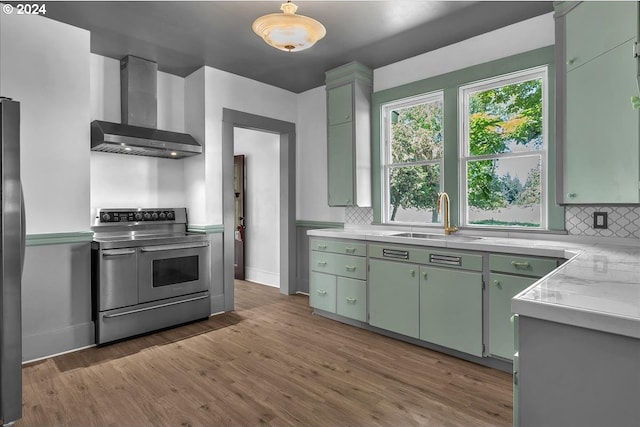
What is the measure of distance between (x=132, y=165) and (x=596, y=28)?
4240 millimetres

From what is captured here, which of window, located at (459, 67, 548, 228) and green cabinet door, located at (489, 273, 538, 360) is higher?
window, located at (459, 67, 548, 228)

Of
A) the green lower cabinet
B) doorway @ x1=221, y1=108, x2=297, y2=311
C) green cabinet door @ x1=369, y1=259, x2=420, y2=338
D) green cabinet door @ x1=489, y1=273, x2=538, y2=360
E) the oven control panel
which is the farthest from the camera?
doorway @ x1=221, y1=108, x2=297, y2=311

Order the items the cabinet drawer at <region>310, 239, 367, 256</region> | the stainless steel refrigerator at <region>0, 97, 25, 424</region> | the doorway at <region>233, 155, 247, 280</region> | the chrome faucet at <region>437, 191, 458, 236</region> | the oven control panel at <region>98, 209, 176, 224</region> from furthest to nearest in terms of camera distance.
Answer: the doorway at <region>233, 155, 247, 280</region> → the oven control panel at <region>98, 209, 176, 224</region> → the cabinet drawer at <region>310, 239, 367, 256</region> → the chrome faucet at <region>437, 191, 458, 236</region> → the stainless steel refrigerator at <region>0, 97, 25, 424</region>

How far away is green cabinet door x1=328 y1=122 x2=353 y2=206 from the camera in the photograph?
416cm

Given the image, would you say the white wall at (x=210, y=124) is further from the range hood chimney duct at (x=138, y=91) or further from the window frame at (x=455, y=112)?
the window frame at (x=455, y=112)

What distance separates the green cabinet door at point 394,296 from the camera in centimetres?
319

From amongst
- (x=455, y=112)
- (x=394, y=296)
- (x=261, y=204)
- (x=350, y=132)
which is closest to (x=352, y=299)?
(x=394, y=296)

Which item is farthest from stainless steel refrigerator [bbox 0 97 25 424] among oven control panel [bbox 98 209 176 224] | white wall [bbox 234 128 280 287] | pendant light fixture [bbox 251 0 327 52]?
white wall [bbox 234 128 280 287]

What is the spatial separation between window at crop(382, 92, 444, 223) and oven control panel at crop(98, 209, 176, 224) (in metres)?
2.49

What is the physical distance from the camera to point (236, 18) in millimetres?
3115

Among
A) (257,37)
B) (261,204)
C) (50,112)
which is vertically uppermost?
(257,37)

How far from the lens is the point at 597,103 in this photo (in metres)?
2.30

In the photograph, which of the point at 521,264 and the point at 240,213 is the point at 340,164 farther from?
the point at 240,213

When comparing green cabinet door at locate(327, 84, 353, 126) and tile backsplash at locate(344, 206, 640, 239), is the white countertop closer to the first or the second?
tile backsplash at locate(344, 206, 640, 239)
